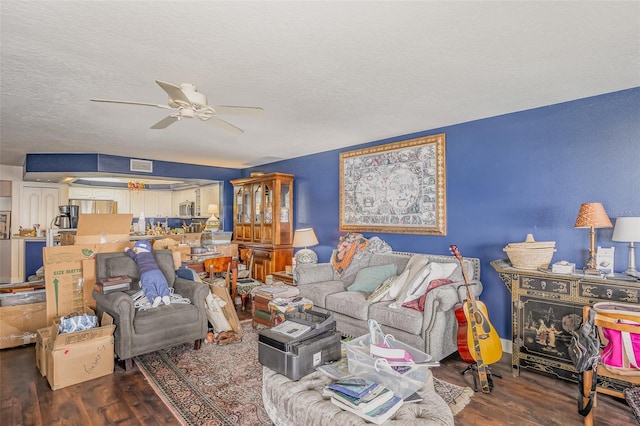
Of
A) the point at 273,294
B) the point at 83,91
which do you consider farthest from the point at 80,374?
the point at 83,91

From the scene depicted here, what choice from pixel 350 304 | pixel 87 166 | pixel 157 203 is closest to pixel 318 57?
pixel 350 304

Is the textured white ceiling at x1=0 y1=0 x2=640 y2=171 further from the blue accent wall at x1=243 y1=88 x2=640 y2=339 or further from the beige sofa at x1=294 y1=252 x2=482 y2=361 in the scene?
the beige sofa at x1=294 y1=252 x2=482 y2=361

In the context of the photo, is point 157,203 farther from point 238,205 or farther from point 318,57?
point 318,57

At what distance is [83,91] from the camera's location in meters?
2.70

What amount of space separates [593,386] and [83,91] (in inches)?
166

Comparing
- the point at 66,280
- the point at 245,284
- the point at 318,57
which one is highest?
the point at 318,57

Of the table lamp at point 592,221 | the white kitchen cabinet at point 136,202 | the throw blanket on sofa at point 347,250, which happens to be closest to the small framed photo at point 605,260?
the table lamp at point 592,221

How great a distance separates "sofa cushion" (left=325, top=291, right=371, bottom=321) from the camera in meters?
3.27

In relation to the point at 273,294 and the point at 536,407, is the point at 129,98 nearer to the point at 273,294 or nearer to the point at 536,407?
the point at 273,294

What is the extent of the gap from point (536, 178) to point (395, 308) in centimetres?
182

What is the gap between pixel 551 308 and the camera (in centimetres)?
262

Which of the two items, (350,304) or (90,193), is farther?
(90,193)

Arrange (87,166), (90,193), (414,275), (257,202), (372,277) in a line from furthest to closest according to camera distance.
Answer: (90,193), (257,202), (87,166), (372,277), (414,275)

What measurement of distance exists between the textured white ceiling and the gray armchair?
1.55m
